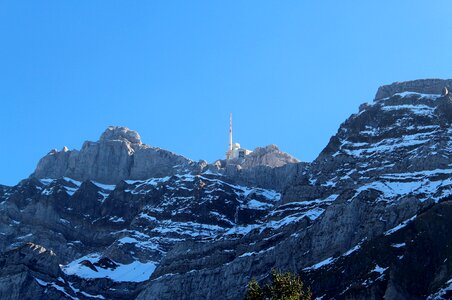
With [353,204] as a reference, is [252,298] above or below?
below

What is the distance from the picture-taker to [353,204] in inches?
7756

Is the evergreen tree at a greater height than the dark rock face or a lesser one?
lesser

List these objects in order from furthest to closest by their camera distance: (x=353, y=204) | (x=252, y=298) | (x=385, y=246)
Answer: (x=353, y=204), (x=385, y=246), (x=252, y=298)

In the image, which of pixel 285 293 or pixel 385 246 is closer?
pixel 285 293

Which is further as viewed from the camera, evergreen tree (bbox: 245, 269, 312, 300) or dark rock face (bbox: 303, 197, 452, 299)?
dark rock face (bbox: 303, 197, 452, 299)

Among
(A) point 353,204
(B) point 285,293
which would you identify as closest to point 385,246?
(A) point 353,204

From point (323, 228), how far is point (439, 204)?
22773 mm

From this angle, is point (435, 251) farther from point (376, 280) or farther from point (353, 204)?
point (353, 204)

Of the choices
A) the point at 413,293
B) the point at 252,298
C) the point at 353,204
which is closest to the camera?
the point at 252,298

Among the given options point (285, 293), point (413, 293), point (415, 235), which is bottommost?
point (285, 293)

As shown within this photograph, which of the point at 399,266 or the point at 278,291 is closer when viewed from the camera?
the point at 278,291

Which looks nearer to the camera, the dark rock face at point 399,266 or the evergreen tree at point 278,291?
the evergreen tree at point 278,291

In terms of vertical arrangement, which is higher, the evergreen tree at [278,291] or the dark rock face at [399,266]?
the dark rock face at [399,266]

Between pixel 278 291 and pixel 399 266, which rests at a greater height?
pixel 399 266
